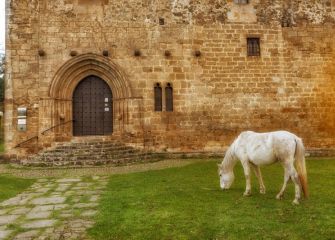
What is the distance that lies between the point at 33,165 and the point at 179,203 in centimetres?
792

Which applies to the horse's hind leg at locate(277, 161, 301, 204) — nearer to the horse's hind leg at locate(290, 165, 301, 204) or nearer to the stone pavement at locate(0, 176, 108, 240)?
the horse's hind leg at locate(290, 165, 301, 204)

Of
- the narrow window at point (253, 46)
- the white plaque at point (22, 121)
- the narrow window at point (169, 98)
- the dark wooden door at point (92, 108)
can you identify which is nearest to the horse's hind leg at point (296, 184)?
the narrow window at point (169, 98)

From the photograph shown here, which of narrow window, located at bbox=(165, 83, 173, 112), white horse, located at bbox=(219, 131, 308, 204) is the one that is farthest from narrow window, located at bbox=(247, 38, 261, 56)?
white horse, located at bbox=(219, 131, 308, 204)

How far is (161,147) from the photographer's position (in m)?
14.3

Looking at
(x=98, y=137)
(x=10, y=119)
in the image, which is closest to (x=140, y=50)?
(x=98, y=137)

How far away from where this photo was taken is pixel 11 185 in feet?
29.5

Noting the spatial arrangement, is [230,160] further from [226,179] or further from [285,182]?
[285,182]

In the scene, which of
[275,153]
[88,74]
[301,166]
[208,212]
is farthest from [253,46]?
[208,212]

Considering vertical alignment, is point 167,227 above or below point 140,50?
below

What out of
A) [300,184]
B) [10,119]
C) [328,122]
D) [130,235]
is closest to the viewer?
[130,235]

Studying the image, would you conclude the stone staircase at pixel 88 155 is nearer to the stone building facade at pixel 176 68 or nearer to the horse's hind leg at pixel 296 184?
the stone building facade at pixel 176 68

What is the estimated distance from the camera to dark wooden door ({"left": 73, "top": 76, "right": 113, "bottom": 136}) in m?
14.5

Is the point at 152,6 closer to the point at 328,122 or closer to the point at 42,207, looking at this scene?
the point at 328,122

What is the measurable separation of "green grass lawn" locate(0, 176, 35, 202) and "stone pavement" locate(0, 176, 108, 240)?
0.66ft
